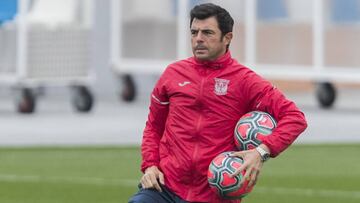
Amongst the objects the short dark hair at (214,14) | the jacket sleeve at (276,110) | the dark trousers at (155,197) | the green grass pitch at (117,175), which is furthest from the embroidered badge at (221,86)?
the green grass pitch at (117,175)

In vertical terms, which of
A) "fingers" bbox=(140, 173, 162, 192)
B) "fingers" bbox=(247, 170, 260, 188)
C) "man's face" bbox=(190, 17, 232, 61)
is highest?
"man's face" bbox=(190, 17, 232, 61)

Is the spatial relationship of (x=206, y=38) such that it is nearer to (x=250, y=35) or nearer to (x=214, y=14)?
(x=214, y=14)

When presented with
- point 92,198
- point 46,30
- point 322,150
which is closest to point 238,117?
point 92,198

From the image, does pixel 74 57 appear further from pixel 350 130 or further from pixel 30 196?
pixel 30 196

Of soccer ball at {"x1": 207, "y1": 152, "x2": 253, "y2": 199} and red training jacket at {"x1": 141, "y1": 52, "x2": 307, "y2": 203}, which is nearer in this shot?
soccer ball at {"x1": 207, "y1": 152, "x2": 253, "y2": 199}

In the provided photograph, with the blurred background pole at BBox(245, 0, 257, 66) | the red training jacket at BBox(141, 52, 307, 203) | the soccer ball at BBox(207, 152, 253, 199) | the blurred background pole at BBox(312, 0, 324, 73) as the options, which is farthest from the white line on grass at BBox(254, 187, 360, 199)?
the blurred background pole at BBox(245, 0, 257, 66)

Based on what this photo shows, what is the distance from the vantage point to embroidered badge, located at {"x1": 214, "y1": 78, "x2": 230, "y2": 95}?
8352 mm

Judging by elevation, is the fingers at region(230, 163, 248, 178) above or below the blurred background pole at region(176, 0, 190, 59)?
above

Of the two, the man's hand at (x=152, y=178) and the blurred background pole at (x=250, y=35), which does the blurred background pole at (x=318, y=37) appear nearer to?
the blurred background pole at (x=250, y=35)

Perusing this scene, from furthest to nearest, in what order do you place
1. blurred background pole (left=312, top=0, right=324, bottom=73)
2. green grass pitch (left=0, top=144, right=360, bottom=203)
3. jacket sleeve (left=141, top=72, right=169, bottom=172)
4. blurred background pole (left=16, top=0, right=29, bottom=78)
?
1. blurred background pole (left=312, top=0, right=324, bottom=73)
2. blurred background pole (left=16, top=0, right=29, bottom=78)
3. green grass pitch (left=0, top=144, right=360, bottom=203)
4. jacket sleeve (left=141, top=72, right=169, bottom=172)

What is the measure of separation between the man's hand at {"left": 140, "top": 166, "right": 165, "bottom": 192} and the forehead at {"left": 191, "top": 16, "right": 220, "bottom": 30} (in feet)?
2.62

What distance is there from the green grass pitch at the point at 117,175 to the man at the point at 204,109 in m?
5.25

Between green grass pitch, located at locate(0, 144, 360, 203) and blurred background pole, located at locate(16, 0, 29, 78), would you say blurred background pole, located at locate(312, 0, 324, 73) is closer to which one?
blurred background pole, located at locate(16, 0, 29, 78)

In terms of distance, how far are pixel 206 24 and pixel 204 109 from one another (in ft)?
1.54
